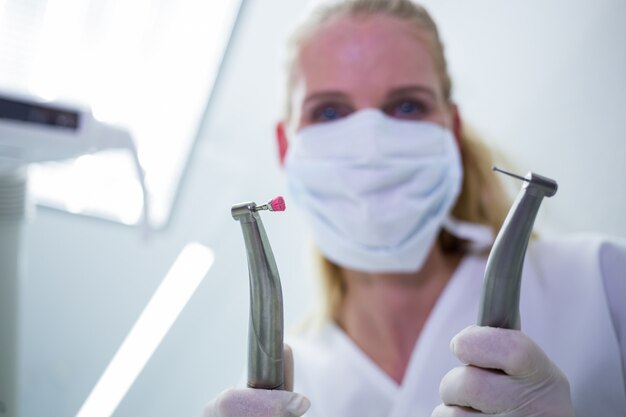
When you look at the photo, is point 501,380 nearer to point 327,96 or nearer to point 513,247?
point 513,247

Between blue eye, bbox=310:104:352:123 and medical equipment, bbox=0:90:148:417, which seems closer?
medical equipment, bbox=0:90:148:417

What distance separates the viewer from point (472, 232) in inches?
29.2

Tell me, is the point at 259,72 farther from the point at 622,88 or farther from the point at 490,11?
the point at 622,88

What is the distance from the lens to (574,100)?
0.74 m

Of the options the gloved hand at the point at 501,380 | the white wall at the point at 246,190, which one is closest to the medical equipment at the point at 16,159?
the white wall at the point at 246,190

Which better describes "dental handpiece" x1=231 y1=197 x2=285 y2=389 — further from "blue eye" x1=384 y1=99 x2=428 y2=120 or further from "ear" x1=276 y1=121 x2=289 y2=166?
"ear" x1=276 y1=121 x2=289 y2=166

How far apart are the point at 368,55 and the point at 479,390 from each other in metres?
0.41

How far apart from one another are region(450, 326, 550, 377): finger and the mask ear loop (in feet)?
1.09

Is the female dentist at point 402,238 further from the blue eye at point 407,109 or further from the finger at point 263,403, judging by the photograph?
the finger at point 263,403

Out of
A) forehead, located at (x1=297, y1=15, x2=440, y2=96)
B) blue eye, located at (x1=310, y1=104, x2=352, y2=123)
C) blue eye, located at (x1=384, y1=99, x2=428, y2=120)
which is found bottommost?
blue eye, located at (x1=310, y1=104, x2=352, y2=123)

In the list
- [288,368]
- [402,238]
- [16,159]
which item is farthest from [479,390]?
[16,159]

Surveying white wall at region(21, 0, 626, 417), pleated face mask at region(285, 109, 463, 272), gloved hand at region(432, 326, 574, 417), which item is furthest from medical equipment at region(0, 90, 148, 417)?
gloved hand at region(432, 326, 574, 417)

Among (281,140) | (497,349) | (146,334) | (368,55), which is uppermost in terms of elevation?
(368,55)

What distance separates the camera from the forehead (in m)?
0.64
